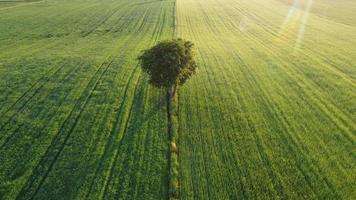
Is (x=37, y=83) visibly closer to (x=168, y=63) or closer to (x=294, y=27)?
(x=168, y=63)

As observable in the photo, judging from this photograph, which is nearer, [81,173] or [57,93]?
[81,173]

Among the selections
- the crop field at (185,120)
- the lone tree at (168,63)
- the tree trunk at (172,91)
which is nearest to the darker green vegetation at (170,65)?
the lone tree at (168,63)

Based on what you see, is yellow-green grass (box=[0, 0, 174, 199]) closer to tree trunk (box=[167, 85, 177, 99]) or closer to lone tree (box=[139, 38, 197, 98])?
tree trunk (box=[167, 85, 177, 99])

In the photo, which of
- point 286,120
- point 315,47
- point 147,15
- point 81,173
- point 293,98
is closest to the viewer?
point 81,173

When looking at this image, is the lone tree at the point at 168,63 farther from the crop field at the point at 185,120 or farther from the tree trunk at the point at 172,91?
the crop field at the point at 185,120

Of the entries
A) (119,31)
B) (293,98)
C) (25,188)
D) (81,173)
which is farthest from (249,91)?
(119,31)

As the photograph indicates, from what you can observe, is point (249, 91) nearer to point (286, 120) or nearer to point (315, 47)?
point (286, 120)

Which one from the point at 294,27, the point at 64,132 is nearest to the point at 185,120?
the point at 64,132

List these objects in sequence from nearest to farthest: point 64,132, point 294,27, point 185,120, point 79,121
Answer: point 64,132
point 79,121
point 185,120
point 294,27
